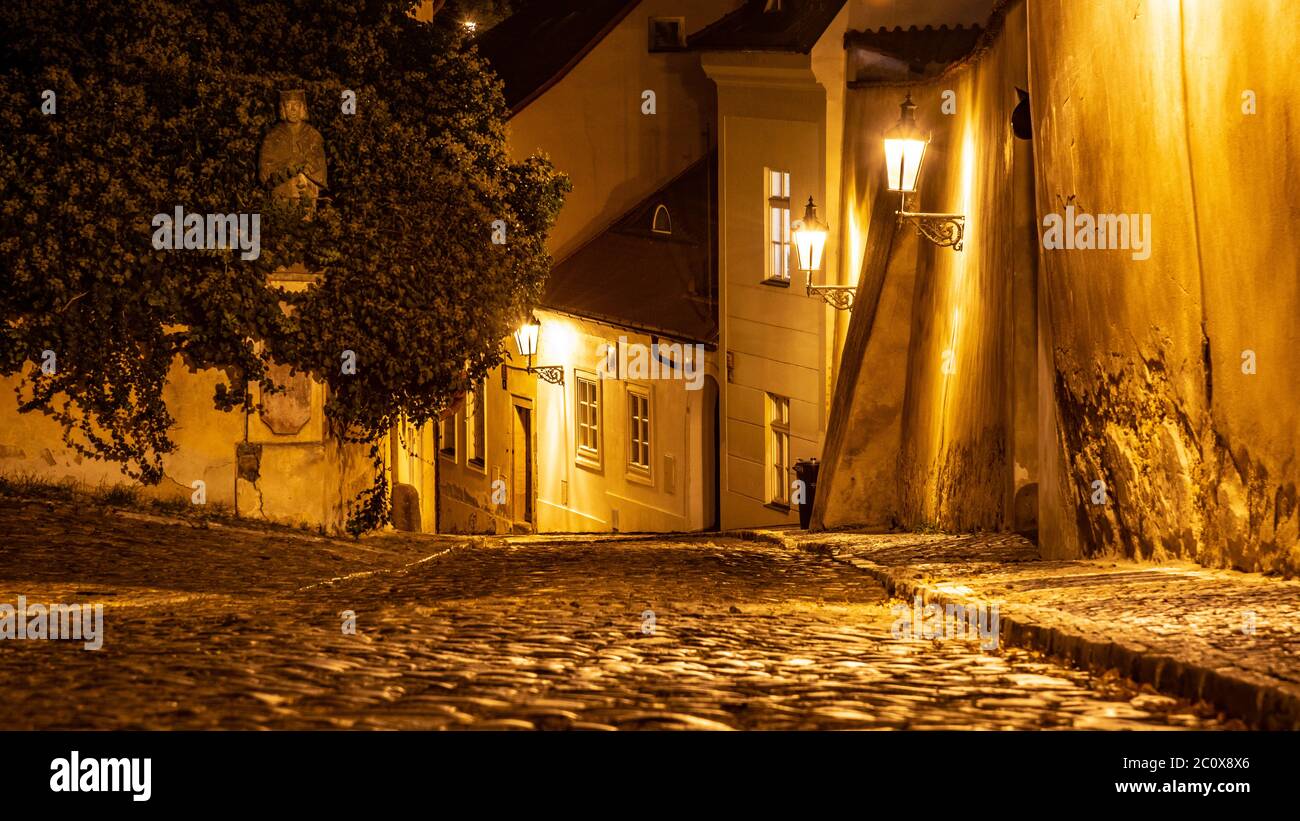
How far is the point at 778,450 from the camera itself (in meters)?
22.7

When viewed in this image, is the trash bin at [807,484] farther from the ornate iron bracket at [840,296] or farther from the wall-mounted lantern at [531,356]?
the wall-mounted lantern at [531,356]

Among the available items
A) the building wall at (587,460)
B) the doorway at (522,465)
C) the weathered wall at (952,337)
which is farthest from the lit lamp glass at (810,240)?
the doorway at (522,465)

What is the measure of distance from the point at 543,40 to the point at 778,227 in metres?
11.2

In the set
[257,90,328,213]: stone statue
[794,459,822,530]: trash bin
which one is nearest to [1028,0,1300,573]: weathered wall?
[257,90,328,213]: stone statue

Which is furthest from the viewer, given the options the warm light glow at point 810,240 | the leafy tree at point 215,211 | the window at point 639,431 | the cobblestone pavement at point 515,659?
the window at point 639,431

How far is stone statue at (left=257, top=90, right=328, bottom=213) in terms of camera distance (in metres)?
14.4

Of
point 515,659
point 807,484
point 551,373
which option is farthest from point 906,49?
point 515,659

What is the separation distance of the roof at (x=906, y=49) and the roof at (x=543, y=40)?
939cm

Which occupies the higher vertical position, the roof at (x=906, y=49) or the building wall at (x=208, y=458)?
the roof at (x=906, y=49)

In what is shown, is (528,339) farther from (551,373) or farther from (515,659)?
(515,659)

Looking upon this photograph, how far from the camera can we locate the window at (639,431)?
2605 cm
